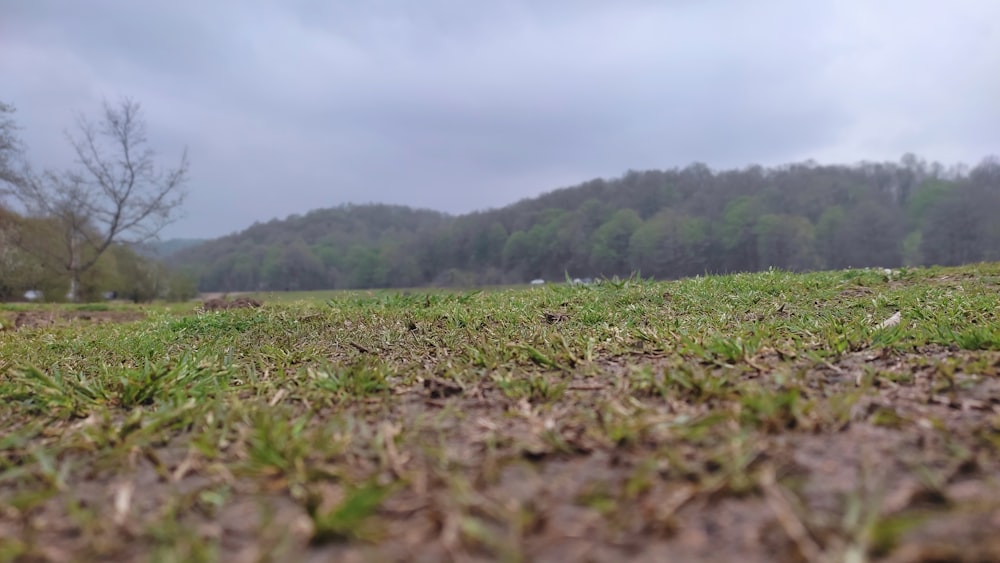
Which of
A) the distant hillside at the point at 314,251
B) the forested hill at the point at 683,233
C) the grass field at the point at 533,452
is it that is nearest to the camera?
the grass field at the point at 533,452

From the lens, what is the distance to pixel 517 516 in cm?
110

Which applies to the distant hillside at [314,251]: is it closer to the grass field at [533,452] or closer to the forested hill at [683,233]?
the forested hill at [683,233]

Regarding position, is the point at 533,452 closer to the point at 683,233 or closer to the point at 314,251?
the point at 683,233

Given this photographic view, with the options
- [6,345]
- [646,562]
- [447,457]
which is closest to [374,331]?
[447,457]

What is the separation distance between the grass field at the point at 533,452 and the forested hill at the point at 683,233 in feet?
20.4

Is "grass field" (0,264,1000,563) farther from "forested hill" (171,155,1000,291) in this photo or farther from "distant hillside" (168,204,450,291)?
"distant hillside" (168,204,450,291)

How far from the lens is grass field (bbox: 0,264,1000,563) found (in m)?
1.05

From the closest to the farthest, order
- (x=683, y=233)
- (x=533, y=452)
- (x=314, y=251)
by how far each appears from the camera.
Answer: (x=533, y=452) → (x=683, y=233) → (x=314, y=251)

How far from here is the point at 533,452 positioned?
144 centimetres

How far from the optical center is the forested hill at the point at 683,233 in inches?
1126

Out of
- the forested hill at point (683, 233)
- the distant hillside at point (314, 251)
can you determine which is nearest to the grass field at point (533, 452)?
the forested hill at point (683, 233)

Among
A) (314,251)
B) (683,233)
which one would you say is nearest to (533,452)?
(683,233)

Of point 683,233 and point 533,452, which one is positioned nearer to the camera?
point 533,452

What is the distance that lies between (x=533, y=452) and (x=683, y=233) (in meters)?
31.9
